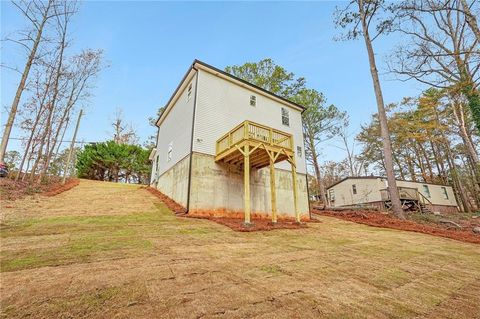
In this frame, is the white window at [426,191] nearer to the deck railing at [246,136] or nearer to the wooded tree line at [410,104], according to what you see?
the wooded tree line at [410,104]

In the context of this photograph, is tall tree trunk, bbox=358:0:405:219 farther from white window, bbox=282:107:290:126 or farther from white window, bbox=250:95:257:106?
white window, bbox=250:95:257:106

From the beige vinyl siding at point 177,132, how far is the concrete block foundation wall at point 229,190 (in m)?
1.45

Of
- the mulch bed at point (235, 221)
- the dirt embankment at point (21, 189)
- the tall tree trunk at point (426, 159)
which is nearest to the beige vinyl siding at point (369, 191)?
the tall tree trunk at point (426, 159)

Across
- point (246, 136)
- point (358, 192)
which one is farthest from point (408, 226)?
point (358, 192)

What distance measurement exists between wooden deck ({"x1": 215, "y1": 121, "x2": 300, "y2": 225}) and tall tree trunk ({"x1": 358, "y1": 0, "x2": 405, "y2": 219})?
6326 mm

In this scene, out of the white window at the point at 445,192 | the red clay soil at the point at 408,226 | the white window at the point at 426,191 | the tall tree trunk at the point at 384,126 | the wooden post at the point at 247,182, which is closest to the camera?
the wooden post at the point at 247,182

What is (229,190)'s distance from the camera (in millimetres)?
11305

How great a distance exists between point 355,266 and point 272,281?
216 cm

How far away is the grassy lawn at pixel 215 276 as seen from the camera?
8.16 feet

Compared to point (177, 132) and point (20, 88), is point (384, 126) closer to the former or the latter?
point (177, 132)

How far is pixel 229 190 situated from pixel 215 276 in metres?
7.90

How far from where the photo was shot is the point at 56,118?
16.3 metres

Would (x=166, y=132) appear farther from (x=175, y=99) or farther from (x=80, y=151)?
(x=80, y=151)

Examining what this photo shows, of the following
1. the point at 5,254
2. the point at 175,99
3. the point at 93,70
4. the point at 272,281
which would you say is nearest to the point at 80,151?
the point at 93,70
